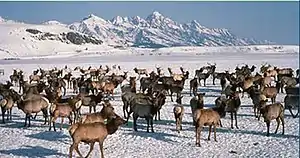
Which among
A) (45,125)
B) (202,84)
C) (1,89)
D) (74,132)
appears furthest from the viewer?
(202,84)

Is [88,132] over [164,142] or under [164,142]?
over

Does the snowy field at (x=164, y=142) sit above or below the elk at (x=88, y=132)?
below

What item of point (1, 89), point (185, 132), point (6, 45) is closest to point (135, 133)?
point (185, 132)

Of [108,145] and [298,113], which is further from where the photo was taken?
[298,113]

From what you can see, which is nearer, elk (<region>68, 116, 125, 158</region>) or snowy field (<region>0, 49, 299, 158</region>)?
elk (<region>68, 116, 125, 158</region>)

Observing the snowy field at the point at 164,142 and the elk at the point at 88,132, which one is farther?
the snowy field at the point at 164,142

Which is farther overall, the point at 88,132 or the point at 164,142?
the point at 164,142

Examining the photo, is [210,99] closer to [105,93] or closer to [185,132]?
[105,93]

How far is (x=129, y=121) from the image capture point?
726 inches

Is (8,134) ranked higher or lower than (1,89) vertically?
lower

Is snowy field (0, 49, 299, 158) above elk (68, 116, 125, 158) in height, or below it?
below

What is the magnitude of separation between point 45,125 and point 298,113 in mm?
9965

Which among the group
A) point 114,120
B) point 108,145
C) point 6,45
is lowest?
point 108,145

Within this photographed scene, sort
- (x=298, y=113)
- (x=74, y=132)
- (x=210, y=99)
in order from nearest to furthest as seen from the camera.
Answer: (x=74, y=132), (x=298, y=113), (x=210, y=99)
